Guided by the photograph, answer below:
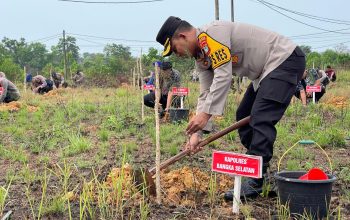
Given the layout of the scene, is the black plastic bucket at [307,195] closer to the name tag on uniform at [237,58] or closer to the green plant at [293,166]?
the name tag on uniform at [237,58]

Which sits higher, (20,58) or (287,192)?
(287,192)

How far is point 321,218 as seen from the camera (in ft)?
8.59

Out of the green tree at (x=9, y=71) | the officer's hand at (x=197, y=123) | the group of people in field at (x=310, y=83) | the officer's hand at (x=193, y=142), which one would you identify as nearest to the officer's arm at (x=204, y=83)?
the officer's hand at (x=193, y=142)

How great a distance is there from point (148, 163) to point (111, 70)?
26942mm

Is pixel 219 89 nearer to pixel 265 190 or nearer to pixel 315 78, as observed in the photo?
pixel 265 190

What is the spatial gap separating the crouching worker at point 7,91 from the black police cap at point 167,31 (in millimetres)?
8324

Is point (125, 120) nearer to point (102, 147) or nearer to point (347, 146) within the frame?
point (102, 147)

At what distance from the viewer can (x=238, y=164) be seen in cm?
268

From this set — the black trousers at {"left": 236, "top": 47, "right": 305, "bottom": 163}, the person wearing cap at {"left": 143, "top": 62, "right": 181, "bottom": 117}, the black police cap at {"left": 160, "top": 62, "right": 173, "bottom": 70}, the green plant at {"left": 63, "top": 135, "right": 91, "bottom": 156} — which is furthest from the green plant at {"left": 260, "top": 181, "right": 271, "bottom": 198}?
the black police cap at {"left": 160, "top": 62, "right": 173, "bottom": 70}

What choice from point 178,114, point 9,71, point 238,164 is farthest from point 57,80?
point 238,164

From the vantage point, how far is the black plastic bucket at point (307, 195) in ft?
8.29

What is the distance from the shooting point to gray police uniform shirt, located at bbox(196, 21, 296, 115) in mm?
2865

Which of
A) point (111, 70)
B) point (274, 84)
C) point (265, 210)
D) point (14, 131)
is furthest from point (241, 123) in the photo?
point (111, 70)

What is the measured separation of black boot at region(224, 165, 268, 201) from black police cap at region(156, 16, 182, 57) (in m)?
1.11
